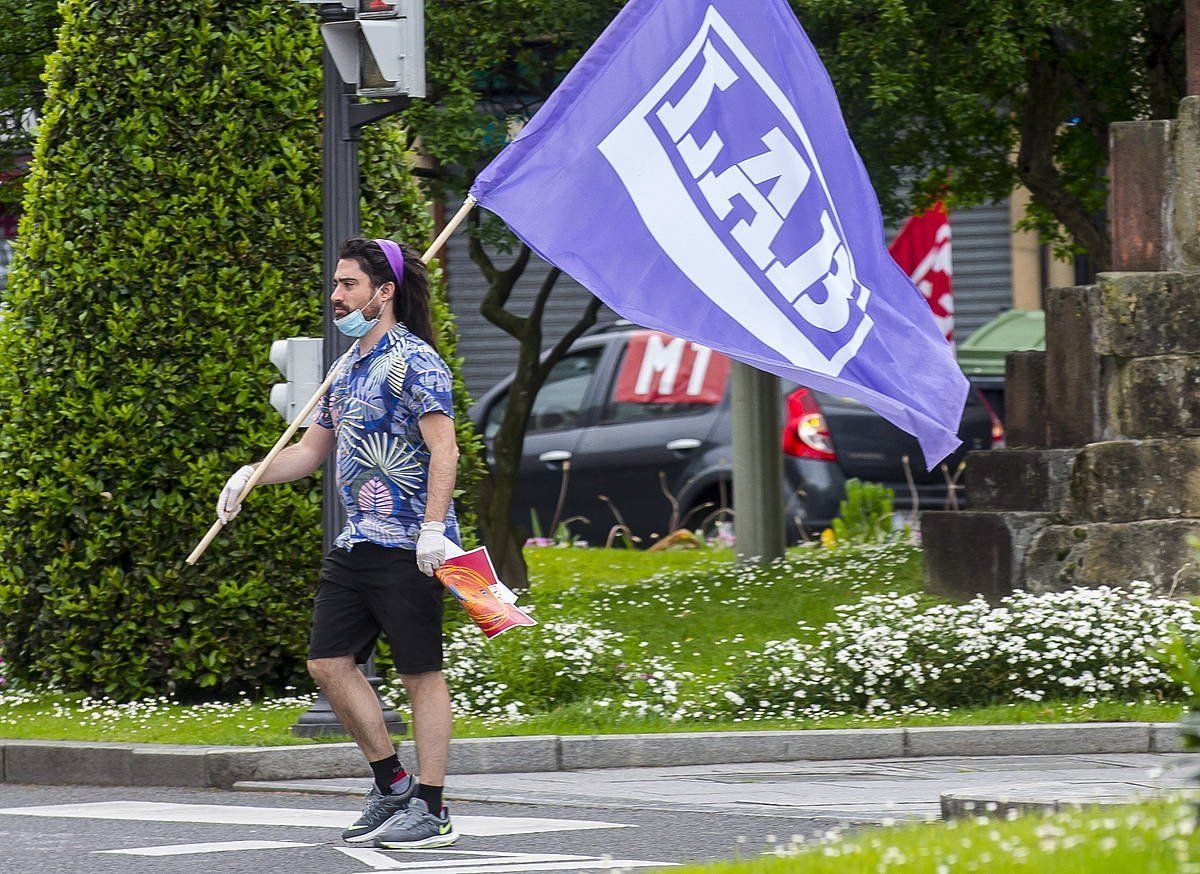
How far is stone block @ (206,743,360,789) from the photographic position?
357 inches

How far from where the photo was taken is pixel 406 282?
7.48 meters

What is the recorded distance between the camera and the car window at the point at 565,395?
59.4 ft

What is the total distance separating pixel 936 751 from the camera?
31.2 ft

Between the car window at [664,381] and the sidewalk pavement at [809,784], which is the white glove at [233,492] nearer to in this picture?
the sidewalk pavement at [809,784]

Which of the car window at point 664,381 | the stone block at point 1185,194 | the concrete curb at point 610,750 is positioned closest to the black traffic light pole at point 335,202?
the concrete curb at point 610,750

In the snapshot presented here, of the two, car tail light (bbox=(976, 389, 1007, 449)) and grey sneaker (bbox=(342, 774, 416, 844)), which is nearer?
grey sneaker (bbox=(342, 774, 416, 844))

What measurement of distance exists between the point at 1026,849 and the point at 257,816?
369cm

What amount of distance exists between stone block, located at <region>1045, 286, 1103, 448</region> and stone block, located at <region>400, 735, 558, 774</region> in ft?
12.2

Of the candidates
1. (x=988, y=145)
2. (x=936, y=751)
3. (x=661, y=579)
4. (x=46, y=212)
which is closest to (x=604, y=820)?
(x=936, y=751)

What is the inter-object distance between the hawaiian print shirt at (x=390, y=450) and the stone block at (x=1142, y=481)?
5.05m

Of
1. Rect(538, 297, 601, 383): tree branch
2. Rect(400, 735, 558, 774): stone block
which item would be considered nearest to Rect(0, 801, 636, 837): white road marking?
Rect(400, 735, 558, 774): stone block

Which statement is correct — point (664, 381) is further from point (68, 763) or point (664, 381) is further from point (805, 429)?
point (68, 763)

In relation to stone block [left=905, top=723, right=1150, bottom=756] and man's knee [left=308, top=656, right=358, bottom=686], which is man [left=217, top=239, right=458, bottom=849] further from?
stone block [left=905, top=723, right=1150, bottom=756]

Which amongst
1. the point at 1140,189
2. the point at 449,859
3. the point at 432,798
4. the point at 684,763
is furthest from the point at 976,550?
the point at 449,859
